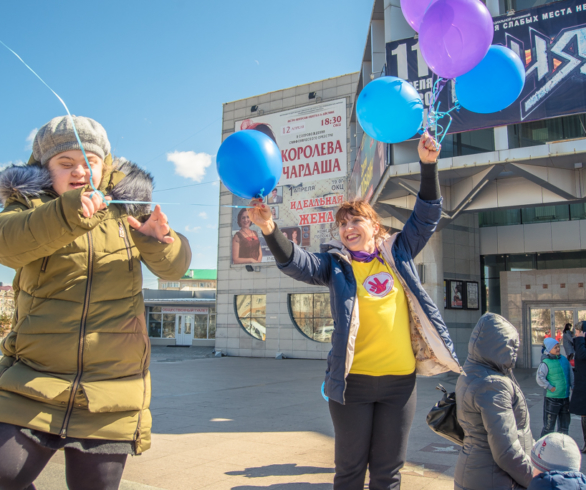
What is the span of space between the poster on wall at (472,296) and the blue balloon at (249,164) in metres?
14.5

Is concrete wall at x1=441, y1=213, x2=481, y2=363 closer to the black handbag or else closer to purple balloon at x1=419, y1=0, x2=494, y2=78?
purple balloon at x1=419, y1=0, x2=494, y2=78

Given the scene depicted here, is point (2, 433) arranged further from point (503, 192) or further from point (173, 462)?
point (503, 192)

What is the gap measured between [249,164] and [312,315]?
20.7 m

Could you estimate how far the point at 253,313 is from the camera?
79.5ft

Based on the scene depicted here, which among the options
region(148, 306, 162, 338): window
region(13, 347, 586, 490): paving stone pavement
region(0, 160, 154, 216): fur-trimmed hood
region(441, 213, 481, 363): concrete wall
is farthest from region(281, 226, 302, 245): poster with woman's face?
region(0, 160, 154, 216): fur-trimmed hood

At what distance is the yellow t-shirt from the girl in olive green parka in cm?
103

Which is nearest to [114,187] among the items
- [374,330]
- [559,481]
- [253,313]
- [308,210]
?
[374,330]

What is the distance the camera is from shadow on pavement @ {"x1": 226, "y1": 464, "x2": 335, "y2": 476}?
429 centimetres

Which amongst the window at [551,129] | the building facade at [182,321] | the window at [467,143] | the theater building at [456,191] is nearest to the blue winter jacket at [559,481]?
the theater building at [456,191]

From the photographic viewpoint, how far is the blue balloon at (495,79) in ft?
12.8

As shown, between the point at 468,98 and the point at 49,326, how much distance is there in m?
3.72

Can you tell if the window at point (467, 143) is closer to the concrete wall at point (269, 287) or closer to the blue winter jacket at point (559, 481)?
the concrete wall at point (269, 287)

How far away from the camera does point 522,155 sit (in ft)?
29.7

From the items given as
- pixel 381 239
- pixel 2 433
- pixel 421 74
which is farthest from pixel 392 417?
pixel 421 74
